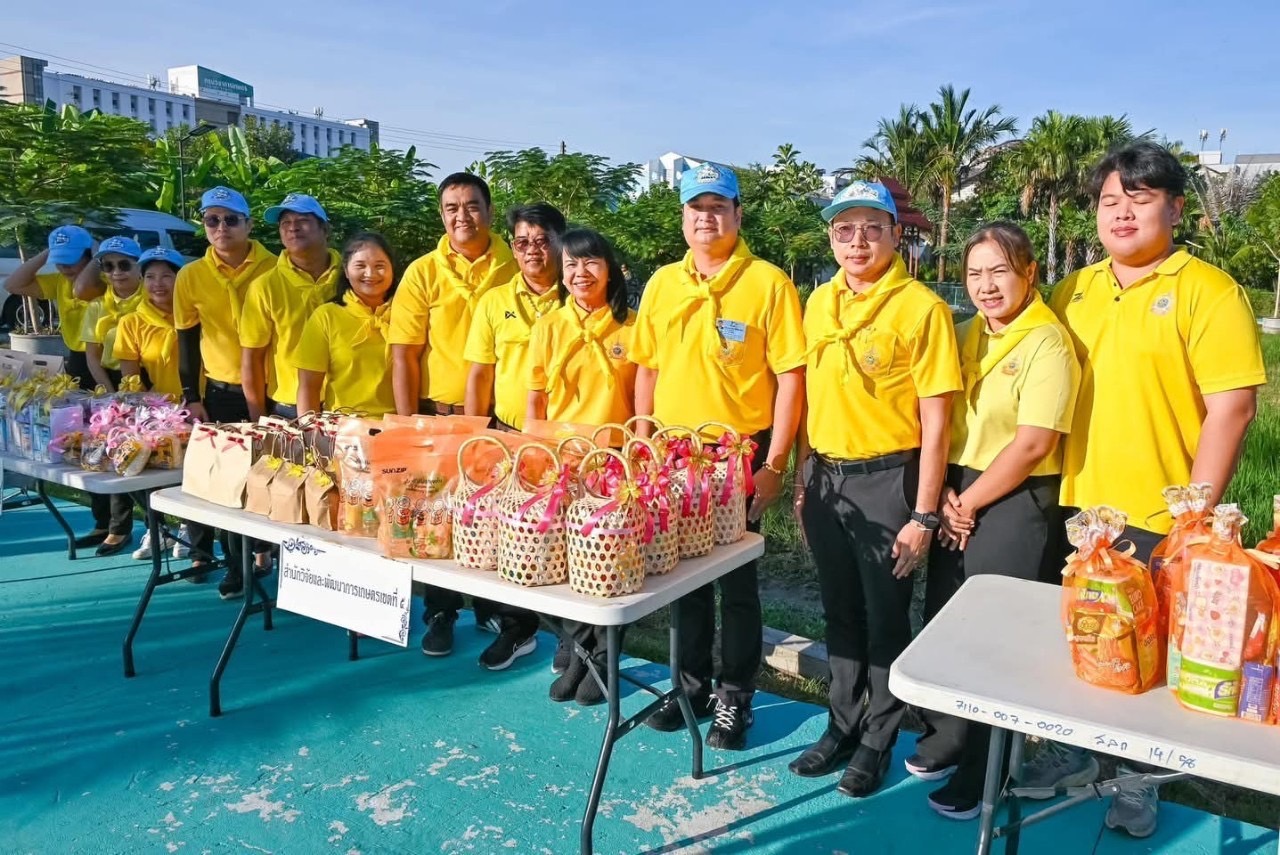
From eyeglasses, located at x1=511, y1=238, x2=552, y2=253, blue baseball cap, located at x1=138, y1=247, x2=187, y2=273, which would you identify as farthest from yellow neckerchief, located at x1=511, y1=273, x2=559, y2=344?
blue baseball cap, located at x1=138, y1=247, x2=187, y2=273

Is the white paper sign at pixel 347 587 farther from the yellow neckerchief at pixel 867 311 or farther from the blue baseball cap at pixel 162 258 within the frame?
the blue baseball cap at pixel 162 258

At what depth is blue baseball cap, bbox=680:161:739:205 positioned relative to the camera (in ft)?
10.0

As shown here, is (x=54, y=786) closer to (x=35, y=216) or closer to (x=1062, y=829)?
(x=1062, y=829)

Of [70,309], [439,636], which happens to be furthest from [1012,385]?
[70,309]

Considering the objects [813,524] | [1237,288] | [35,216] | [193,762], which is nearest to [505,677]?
[193,762]

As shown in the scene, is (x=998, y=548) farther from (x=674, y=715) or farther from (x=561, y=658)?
(x=561, y=658)

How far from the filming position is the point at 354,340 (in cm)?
401

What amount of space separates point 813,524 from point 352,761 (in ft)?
5.92

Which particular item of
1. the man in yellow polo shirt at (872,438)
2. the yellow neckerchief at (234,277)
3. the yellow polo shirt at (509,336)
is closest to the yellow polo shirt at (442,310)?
the yellow polo shirt at (509,336)

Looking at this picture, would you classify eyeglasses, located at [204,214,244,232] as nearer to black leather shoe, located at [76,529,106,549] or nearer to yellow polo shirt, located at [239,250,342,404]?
yellow polo shirt, located at [239,250,342,404]

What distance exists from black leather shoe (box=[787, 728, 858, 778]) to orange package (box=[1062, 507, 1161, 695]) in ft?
4.71

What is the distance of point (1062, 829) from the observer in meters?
2.73

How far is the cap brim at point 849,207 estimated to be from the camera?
2762 millimetres

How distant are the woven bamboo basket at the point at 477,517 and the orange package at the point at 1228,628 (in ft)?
5.34
